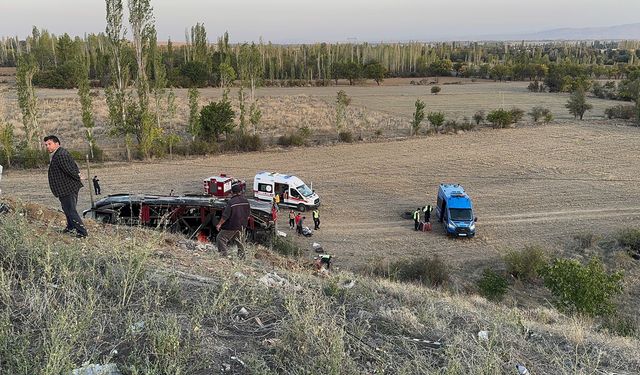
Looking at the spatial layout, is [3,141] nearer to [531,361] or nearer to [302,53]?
[531,361]

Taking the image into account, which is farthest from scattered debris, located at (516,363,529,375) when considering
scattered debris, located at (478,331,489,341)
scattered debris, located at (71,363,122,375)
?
scattered debris, located at (71,363,122,375)

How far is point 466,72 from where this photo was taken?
99.2 meters

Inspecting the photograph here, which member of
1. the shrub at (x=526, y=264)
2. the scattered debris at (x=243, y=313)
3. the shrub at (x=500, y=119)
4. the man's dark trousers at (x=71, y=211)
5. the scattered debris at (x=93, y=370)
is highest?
the man's dark trousers at (x=71, y=211)

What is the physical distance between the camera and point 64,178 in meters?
7.99

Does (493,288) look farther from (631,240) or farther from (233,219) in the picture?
(233,219)

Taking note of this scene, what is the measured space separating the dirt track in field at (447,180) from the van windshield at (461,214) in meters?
0.85

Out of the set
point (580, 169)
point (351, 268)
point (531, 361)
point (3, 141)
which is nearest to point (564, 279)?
point (351, 268)

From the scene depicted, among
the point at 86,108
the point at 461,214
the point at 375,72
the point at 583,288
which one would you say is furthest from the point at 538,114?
the point at 375,72

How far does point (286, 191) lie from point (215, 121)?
50.2 feet

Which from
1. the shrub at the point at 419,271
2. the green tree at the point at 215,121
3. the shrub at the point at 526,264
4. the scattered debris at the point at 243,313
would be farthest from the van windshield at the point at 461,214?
the green tree at the point at 215,121

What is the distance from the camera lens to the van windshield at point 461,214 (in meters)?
19.7

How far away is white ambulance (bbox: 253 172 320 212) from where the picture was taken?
874 inches

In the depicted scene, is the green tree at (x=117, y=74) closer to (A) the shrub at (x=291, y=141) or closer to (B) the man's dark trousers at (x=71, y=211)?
(A) the shrub at (x=291, y=141)

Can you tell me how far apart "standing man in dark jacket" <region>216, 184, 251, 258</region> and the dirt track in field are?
7629 mm
